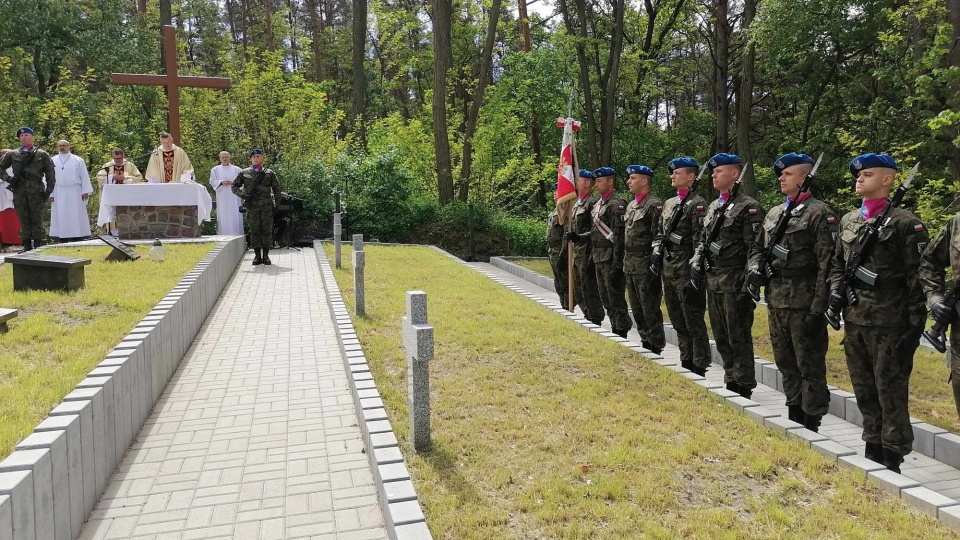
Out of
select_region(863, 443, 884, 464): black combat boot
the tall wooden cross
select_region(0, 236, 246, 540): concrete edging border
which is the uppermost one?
the tall wooden cross

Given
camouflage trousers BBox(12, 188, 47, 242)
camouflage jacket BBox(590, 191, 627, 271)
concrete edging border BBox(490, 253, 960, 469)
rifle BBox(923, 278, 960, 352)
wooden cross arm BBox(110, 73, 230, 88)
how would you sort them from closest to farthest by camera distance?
rifle BBox(923, 278, 960, 352) → concrete edging border BBox(490, 253, 960, 469) → camouflage jacket BBox(590, 191, 627, 271) → camouflage trousers BBox(12, 188, 47, 242) → wooden cross arm BBox(110, 73, 230, 88)

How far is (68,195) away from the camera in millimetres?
13711

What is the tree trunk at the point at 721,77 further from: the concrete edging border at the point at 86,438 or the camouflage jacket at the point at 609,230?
the concrete edging border at the point at 86,438

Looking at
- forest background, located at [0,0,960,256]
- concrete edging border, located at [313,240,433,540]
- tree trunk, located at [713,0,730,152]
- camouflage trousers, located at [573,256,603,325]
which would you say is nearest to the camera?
concrete edging border, located at [313,240,433,540]

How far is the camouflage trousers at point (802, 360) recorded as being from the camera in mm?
5230

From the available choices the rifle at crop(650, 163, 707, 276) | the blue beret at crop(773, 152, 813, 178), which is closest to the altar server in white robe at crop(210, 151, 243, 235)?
the rifle at crop(650, 163, 707, 276)

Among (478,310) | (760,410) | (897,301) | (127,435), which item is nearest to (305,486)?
(127,435)

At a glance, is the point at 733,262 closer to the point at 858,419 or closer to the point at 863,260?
the point at 863,260

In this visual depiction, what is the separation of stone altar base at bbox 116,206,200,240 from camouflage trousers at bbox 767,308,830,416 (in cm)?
1201

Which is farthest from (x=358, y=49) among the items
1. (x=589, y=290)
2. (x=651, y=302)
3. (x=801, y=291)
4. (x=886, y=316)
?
(x=886, y=316)

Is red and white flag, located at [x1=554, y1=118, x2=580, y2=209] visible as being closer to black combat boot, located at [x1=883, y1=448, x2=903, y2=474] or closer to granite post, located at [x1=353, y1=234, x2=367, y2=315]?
granite post, located at [x1=353, y1=234, x2=367, y2=315]

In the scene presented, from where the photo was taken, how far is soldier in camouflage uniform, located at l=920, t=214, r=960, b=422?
4051mm

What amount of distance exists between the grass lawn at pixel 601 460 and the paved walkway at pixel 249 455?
45 cm

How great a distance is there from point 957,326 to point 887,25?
1612 centimetres
